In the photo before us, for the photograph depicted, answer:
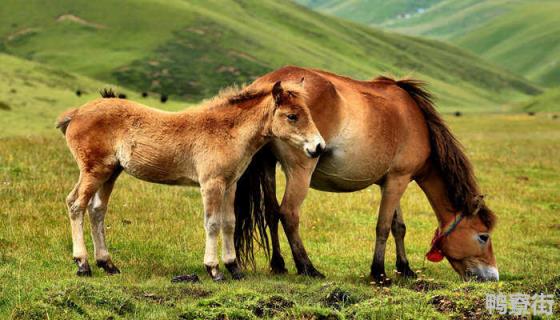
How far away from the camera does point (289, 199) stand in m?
10.0

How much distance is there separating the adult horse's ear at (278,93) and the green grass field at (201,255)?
242 cm

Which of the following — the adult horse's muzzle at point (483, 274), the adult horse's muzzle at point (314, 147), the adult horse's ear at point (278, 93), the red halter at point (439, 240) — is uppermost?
the adult horse's ear at point (278, 93)

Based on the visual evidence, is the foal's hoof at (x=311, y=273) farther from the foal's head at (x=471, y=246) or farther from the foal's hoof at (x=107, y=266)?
the foal's hoof at (x=107, y=266)

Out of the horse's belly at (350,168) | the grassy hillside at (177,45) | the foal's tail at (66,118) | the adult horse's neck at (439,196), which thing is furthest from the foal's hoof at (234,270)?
the grassy hillside at (177,45)

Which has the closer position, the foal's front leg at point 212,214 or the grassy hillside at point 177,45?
the foal's front leg at point 212,214

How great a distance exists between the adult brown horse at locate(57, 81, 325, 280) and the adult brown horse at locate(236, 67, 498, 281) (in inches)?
30.0

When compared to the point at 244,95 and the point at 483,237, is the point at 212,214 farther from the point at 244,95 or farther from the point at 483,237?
the point at 483,237

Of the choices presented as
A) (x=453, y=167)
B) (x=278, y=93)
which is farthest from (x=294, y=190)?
(x=453, y=167)

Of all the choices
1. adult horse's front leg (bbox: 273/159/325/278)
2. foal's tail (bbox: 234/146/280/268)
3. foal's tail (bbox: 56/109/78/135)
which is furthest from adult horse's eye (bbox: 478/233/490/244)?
foal's tail (bbox: 56/109/78/135)

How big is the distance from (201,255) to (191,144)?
2.65 meters

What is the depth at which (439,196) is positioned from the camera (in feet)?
36.8

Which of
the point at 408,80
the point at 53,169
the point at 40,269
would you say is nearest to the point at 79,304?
the point at 40,269

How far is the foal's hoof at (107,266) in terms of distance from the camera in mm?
9891

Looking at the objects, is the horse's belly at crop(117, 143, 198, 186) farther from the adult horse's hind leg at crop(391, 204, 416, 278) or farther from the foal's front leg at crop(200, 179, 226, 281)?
the adult horse's hind leg at crop(391, 204, 416, 278)
